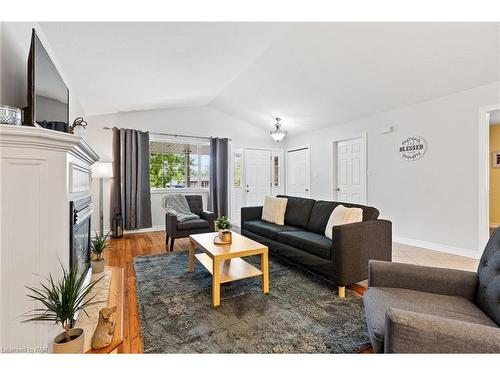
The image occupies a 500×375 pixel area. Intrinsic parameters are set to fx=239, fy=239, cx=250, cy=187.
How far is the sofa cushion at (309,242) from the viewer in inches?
91.9

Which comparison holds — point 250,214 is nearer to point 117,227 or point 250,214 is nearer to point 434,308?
point 117,227

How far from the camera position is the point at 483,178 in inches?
125

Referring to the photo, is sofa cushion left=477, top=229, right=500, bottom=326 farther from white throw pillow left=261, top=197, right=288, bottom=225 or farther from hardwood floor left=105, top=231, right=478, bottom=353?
white throw pillow left=261, top=197, right=288, bottom=225

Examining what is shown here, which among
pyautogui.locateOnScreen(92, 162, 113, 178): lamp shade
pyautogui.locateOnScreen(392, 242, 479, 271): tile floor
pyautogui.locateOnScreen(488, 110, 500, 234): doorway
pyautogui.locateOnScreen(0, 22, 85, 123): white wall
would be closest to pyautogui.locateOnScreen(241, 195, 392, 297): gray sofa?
pyautogui.locateOnScreen(392, 242, 479, 271): tile floor

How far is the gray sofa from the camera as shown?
2160mm

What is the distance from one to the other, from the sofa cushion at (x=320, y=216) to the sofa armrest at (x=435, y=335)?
77.9 inches

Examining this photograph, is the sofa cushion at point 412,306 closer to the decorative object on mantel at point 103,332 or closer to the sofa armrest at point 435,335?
the sofa armrest at point 435,335

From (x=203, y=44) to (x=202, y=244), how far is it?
216 cm

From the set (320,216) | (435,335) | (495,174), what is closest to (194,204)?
(320,216)

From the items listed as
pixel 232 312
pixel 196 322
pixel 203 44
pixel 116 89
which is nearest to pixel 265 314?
pixel 232 312
